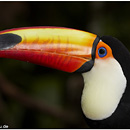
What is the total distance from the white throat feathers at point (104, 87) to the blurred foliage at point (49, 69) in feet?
6.00

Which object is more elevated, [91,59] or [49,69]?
[91,59]

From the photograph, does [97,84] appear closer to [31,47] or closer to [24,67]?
[31,47]

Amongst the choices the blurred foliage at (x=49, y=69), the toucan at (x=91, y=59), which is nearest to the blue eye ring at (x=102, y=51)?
the toucan at (x=91, y=59)

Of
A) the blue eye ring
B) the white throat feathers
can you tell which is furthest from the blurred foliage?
the blue eye ring

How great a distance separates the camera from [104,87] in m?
2.01

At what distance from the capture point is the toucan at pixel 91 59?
1904 mm

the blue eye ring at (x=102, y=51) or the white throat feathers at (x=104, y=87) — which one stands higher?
the blue eye ring at (x=102, y=51)

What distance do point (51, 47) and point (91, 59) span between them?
27cm

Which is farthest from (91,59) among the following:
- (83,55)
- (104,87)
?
(104,87)

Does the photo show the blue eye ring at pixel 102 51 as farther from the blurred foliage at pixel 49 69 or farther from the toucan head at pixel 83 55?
the blurred foliage at pixel 49 69

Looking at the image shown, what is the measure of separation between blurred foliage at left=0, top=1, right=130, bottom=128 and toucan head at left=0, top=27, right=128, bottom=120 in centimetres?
186

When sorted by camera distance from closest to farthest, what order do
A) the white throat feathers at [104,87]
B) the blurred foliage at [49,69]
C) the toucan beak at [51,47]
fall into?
the toucan beak at [51,47] < the white throat feathers at [104,87] < the blurred foliage at [49,69]

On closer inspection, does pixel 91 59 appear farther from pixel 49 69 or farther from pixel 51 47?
pixel 49 69

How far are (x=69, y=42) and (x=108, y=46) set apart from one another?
0.27 metres
